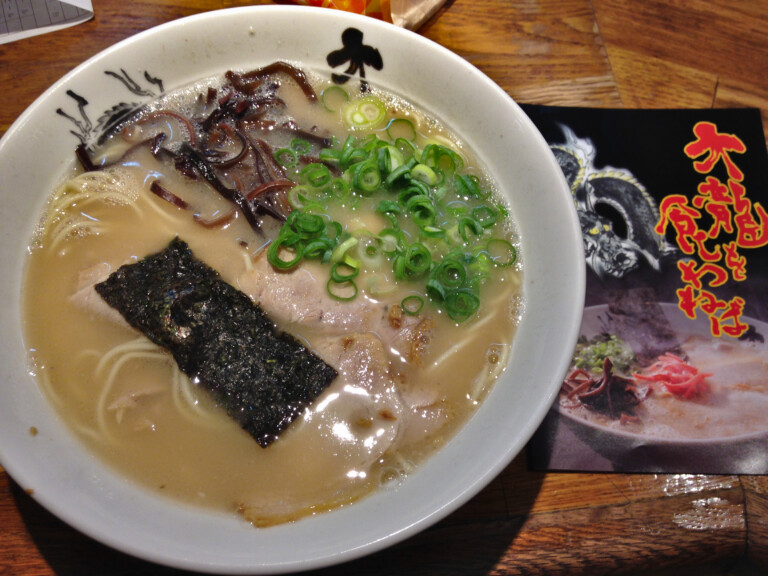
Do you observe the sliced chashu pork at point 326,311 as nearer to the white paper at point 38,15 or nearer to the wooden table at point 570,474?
the wooden table at point 570,474

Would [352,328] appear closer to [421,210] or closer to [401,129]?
[421,210]

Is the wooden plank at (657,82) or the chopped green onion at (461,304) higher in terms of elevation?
the wooden plank at (657,82)

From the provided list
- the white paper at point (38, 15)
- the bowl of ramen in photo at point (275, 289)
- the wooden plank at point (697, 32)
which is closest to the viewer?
the bowl of ramen in photo at point (275, 289)

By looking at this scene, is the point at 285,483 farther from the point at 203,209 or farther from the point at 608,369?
the point at 608,369

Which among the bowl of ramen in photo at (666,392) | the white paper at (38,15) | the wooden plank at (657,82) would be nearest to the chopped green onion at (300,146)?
the white paper at (38,15)

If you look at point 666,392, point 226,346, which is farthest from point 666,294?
point 226,346
